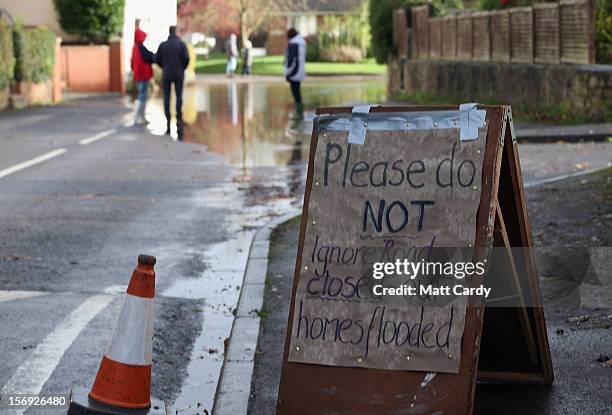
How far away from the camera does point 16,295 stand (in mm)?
8312

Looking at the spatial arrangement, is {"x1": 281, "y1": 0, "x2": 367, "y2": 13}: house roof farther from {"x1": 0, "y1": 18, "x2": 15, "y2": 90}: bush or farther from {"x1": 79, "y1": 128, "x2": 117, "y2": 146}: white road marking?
{"x1": 79, "y1": 128, "x2": 117, "y2": 146}: white road marking

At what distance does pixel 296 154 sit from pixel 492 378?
42.6ft

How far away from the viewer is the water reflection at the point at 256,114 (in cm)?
1920

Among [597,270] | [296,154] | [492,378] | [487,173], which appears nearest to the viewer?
[487,173]

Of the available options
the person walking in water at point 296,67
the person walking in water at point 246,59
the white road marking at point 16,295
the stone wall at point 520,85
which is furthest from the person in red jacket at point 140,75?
the person walking in water at point 246,59

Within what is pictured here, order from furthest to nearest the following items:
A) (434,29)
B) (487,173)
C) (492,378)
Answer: (434,29)
(492,378)
(487,173)

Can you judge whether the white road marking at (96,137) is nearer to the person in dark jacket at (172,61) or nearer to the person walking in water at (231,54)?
the person in dark jacket at (172,61)

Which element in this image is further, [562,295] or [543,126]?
[543,126]

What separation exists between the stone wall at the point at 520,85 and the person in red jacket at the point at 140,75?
6.75 m

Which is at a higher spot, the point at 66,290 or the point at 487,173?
the point at 487,173

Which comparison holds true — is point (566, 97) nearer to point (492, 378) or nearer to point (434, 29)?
point (434, 29)

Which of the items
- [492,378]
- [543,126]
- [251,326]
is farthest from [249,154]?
[492,378]

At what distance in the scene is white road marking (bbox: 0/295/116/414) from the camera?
6.18m

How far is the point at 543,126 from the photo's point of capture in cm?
2058
